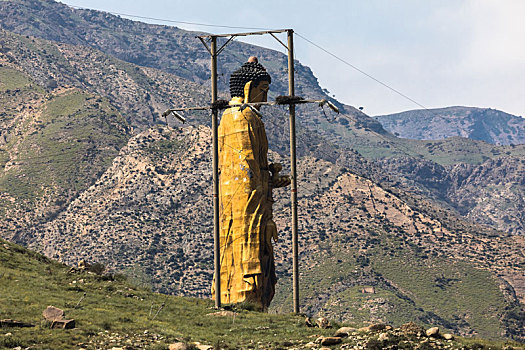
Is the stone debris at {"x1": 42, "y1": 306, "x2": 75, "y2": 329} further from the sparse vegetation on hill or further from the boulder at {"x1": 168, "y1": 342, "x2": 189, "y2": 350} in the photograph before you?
the boulder at {"x1": 168, "y1": 342, "x2": 189, "y2": 350}

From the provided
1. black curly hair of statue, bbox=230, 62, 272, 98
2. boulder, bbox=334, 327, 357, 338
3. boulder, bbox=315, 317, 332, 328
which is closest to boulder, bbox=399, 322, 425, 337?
boulder, bbox=334, 327, 357, 338

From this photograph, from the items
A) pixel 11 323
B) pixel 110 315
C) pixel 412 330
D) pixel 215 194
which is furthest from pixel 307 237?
pixel 11 323

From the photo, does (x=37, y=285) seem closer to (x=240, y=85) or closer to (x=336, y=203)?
(x=240, y=85)

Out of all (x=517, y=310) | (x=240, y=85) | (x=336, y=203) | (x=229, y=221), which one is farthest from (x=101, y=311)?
(x=336, y=203)

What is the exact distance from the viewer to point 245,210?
38844mm

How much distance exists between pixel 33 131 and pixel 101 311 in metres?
139

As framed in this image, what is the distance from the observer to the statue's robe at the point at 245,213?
38312 millimetres

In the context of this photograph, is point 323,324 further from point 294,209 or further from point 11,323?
point 11,323

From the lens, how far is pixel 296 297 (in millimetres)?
33375

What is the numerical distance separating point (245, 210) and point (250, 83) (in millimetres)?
6123

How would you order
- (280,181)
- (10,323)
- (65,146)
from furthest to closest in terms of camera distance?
(65,146)
(280,181)
(10,323)

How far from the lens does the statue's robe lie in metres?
38.3

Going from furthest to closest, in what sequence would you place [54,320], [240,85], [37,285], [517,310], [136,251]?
[136,251], [517,310], [240,85], [37,285], [54,320]

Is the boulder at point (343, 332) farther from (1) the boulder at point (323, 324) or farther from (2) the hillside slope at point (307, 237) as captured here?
(2) the hillside slope at point (307, 237)
